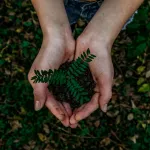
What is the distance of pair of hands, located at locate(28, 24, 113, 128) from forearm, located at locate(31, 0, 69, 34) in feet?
0.15

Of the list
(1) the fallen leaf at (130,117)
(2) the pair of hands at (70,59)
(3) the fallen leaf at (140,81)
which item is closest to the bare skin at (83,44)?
(2) the pair of hands at (70,59)

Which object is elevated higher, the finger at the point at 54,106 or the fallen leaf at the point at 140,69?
the finger at the point at 54,106

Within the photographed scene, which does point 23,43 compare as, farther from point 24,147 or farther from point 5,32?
point 24,147

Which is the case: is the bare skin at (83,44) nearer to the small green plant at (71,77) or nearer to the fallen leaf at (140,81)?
the small green plant at (71,77)

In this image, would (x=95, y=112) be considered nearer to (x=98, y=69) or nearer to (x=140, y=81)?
(x=140, y=81)

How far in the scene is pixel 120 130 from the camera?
3.54 m

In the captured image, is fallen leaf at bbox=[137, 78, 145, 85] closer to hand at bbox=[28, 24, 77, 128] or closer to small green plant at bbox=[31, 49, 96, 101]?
hand at bbox=[28, 24, 77, 128]

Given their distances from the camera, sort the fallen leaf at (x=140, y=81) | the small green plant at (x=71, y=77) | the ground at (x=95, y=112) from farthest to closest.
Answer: the fallen leaf at (x=140, y=81)
the ground at (x=95, y=112)
the small green plant at (x=71, y=77)

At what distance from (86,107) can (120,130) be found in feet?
3.65

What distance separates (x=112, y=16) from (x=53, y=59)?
67cm

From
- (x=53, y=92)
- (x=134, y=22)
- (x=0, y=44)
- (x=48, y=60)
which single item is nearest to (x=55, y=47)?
(x=48, y=60)

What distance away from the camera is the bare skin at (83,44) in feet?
8.19

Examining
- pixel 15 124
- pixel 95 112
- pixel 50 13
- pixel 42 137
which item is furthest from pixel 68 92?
pixel 15 124

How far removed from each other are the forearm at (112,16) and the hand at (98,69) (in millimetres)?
62
